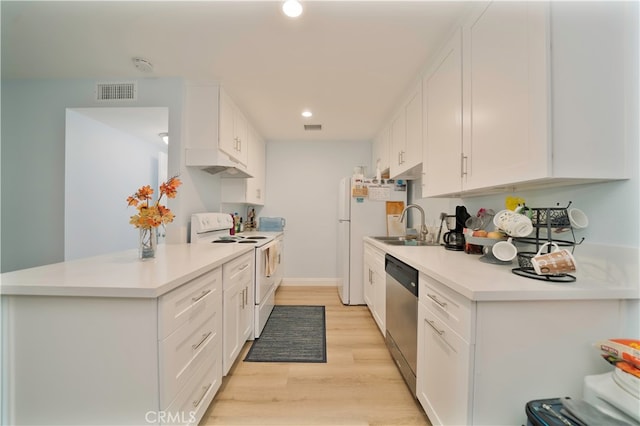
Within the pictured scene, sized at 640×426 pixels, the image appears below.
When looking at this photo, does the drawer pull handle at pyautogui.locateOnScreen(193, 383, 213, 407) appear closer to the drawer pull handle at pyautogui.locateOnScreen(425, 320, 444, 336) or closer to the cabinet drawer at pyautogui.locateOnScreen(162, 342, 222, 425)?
the cabinet drawer at pyautogui.locateOnScreen(162, 342, 222, 425)

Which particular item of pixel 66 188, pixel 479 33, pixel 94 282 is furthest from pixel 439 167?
pixel 66 188

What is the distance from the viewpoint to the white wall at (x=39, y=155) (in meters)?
2.32

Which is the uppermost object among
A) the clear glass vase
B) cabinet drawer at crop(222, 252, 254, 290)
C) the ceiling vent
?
the ceiling vent

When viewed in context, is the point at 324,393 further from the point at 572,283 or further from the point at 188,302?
the point at 572,283

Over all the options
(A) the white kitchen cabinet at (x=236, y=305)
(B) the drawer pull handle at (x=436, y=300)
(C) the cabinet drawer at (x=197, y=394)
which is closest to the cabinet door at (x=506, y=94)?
(B) the drawer pull handle at (x=436, y=300)

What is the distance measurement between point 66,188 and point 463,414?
342 cm

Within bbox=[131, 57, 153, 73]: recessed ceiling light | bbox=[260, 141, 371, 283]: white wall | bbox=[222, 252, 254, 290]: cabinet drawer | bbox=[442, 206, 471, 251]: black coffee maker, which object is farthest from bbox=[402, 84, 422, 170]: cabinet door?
bbox=[131, 57, 153, 73]: recessed ceiling light

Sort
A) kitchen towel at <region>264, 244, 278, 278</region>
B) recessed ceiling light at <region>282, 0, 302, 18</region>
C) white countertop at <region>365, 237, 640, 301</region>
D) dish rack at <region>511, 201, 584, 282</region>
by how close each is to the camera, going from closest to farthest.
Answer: white countertop at <region>365, 237, 640, 301</region>
dish rack at <region>511, 201, 584, 282</region>
recessed ceiling light at <region>282, 0, 302, 18</region>
kitchen towel at <region>264, 244, 278, 278</region>

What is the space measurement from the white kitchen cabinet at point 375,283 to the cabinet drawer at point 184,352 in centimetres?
148

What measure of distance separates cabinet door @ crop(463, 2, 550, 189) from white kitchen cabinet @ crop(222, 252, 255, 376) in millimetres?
1712

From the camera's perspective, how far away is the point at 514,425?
0.96m

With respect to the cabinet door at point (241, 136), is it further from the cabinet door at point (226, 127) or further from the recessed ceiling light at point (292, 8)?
the recessed ceiling light at point (292, 8)

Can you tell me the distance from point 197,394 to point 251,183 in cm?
260

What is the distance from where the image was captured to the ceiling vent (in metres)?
2.31
